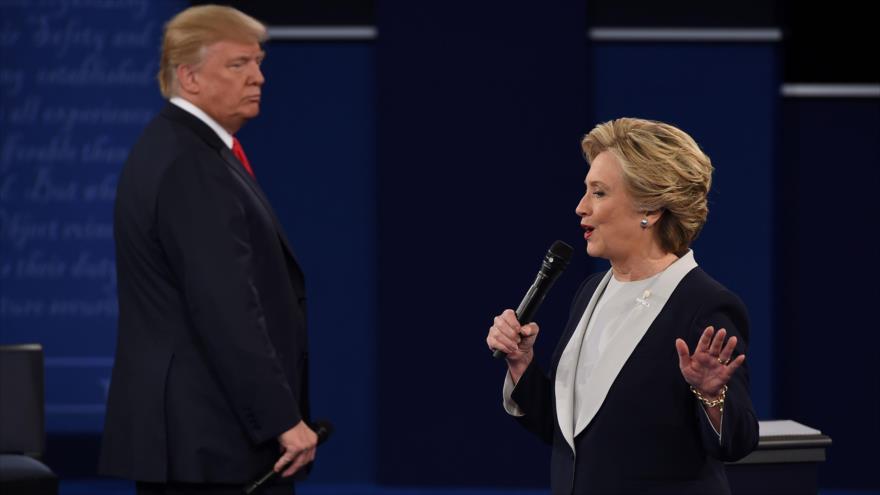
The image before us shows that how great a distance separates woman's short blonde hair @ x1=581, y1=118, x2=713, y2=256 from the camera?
201 cm

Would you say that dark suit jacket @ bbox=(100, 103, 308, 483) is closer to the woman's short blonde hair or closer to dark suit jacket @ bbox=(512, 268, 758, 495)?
dark suit jacket @ bbox=(512, 268, 758, 495)

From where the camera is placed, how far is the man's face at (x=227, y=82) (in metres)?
2.30

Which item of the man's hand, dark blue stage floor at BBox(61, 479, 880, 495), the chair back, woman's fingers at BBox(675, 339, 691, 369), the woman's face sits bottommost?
dark blue stage floor at BBox(61, 479, 880, 495)

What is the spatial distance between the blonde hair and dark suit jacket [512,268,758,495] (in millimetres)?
1051

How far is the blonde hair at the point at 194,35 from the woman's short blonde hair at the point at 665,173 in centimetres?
80

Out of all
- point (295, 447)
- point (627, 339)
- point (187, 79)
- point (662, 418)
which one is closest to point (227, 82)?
point (187, 79)

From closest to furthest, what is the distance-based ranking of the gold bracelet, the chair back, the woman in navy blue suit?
the gold bracelet, the woman in navy blue suit, the chair back

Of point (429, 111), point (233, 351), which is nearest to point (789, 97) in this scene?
point (429, 111)

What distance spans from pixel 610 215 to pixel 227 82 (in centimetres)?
84

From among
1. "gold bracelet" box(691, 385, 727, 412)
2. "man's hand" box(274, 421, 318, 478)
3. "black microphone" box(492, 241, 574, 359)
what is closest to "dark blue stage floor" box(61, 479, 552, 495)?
"man's hand" box(274, 421, 318, 478)

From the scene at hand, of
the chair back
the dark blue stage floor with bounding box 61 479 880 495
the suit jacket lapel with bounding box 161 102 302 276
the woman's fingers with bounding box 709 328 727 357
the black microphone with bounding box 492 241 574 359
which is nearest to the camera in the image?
the woman's fingers with bounding box 709 328 727 357

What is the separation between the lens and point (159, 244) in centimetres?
219

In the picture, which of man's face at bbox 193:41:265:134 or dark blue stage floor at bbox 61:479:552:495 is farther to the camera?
dark blue stage floor at bbox 61:479:552:495

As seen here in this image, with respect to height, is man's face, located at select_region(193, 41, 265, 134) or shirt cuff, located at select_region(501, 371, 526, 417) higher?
man's face, located at select_region(193, 41, 265, 134)
